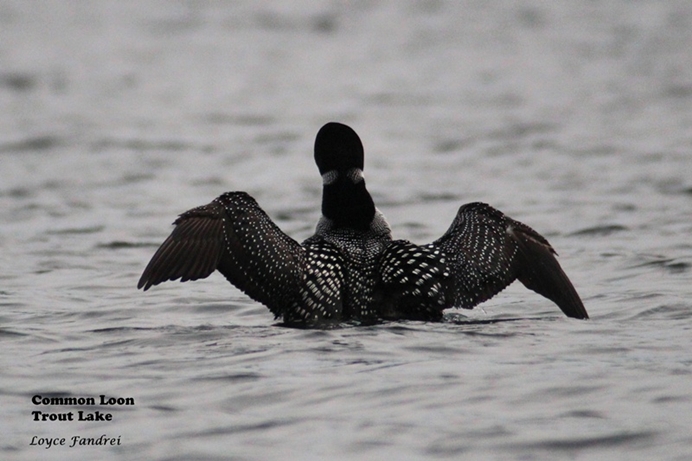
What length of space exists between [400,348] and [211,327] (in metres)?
1.11

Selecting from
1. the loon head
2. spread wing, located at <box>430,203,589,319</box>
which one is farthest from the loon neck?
spread wing, located at <box>430,203,589,319</box>

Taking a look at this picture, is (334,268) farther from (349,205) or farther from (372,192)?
(372,192)

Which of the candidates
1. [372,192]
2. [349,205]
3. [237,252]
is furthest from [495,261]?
[372,192]

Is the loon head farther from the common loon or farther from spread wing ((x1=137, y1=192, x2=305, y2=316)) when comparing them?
spread wing ((x1=137, y1=192, x2=305, y2=316))

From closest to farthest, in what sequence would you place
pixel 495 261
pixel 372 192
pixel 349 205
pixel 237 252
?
1. pixel 237 252
2. pixel 495 261
3. pixel 349 205
4. pixel 372 192

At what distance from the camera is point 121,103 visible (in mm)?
14484

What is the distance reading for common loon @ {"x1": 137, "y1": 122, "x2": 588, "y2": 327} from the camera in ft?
18.1

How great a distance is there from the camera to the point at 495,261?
5875mm

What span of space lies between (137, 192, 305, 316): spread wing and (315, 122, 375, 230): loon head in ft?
1.49

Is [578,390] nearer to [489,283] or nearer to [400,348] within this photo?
[400,348]

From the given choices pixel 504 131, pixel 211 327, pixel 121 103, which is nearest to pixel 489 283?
pixel 211 327

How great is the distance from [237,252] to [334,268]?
0.46m

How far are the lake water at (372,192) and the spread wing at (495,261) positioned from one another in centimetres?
15

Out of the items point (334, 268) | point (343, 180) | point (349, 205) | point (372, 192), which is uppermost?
point (372, 192)
